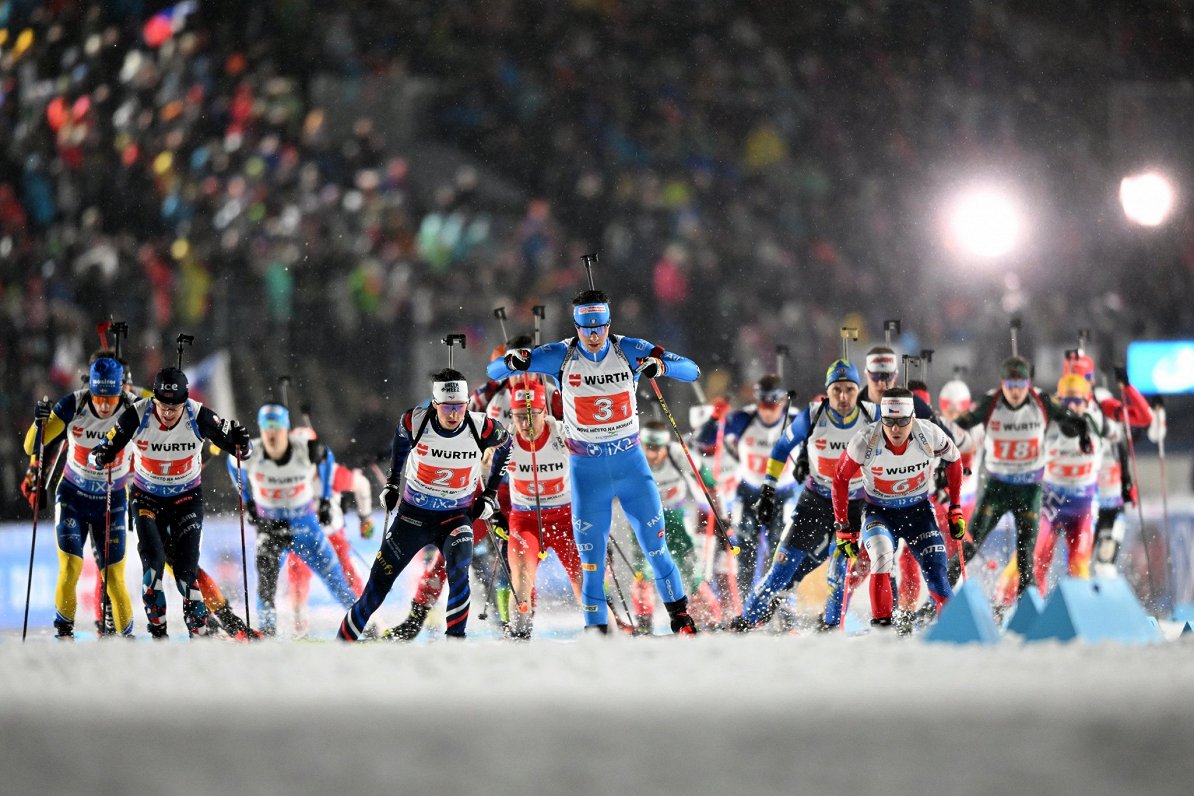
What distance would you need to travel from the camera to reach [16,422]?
13.6m

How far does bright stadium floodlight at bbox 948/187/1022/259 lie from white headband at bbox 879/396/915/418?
10561 mm

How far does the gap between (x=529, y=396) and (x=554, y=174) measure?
9128mm

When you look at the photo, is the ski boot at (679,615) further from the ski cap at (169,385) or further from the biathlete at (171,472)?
the ski cap at (169,385)

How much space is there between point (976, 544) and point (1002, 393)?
886mm

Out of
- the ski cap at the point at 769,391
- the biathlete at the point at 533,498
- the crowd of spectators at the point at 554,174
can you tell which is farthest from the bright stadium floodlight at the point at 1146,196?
the biathlete at the point at 533,498

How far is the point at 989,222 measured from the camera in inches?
643

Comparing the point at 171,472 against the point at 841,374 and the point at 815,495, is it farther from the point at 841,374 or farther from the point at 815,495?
the point at 841,374

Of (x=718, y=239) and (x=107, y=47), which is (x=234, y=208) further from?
(x=718, y=239)

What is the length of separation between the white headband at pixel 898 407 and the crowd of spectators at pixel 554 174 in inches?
319

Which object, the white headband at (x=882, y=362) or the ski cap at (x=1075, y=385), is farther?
the ski cap at (x=1075, y=385)

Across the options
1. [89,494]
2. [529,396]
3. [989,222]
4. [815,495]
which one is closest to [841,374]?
[815,495]

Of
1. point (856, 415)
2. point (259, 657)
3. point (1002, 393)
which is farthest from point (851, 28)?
point (259, 657)

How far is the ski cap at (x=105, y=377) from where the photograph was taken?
22.6 feet

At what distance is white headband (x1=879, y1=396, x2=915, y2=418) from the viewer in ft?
20.5
